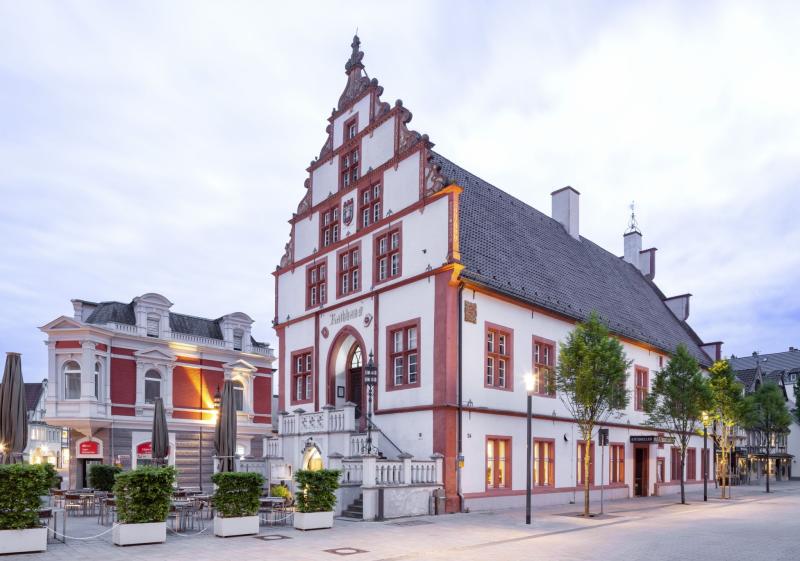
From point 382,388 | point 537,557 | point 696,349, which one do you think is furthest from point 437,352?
point 696,349

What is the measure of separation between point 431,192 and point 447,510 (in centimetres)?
1110

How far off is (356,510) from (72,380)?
21644mm

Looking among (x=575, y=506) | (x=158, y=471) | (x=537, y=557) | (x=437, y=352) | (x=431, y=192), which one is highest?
(x=431, y=192)

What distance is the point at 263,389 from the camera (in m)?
46.6

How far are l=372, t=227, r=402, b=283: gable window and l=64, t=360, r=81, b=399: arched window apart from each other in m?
18.6

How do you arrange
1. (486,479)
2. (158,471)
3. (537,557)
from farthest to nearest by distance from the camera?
(486,479)
(158,471)
(537,557)

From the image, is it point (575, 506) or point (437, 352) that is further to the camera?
point (575, 506)

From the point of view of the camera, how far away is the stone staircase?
21609 millimetres

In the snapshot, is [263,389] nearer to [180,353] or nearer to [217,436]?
[180,353]

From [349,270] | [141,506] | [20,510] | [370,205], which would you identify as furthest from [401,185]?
[20,510]

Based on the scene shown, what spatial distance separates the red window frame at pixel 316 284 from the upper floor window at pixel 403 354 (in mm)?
5542

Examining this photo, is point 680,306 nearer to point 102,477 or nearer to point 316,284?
point 316,284

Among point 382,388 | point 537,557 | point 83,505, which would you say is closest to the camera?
point 537,557

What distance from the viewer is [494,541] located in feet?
55.8
